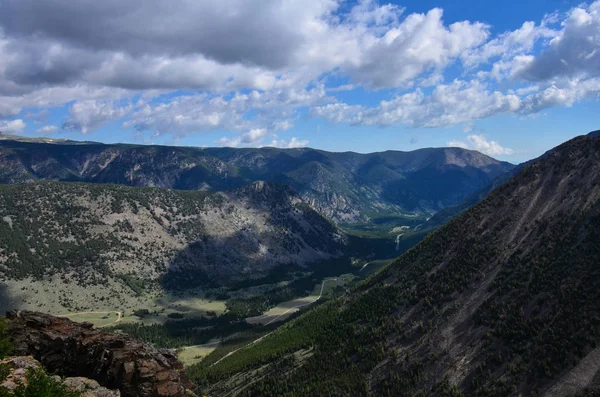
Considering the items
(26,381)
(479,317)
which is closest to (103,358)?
(26,381)

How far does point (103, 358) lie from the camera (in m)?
38.2

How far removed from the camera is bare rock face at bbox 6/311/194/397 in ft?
118

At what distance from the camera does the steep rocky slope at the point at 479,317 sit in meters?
80.4

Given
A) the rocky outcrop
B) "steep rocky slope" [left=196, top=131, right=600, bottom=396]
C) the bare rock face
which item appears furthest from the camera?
"steep rocky slope" [left=196, top=131, right=600, bottom=396]

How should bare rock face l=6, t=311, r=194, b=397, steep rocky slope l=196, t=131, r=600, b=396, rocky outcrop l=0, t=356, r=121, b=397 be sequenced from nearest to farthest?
1. rocky outcrop l=0, t=356, r=121, b=397
2. bare rock face l=6, t=311, r=194, b=397
3. steep rocky slope l=196, t=131, r=600, b=396

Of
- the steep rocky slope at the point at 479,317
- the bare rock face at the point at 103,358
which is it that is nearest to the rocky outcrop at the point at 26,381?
the bare rock face at the point at 103,358

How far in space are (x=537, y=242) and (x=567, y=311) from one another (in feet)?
105

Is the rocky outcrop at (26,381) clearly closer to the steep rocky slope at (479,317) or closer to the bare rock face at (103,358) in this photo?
the bare rock face at (103,358)

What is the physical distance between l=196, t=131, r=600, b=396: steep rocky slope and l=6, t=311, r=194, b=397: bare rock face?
65.3m

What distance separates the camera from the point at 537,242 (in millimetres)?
112000

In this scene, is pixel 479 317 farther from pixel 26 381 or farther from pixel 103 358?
pixel 26 381

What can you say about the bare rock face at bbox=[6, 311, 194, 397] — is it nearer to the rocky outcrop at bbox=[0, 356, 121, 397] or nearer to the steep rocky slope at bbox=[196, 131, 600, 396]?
the rocky outcrop at bbox=[0, 356, 121, 397]

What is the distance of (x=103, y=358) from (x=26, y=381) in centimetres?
786

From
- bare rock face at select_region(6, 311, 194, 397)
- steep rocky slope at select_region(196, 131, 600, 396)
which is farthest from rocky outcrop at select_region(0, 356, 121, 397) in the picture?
steep rocky slope at select_region(196, 131, 600, 396)
